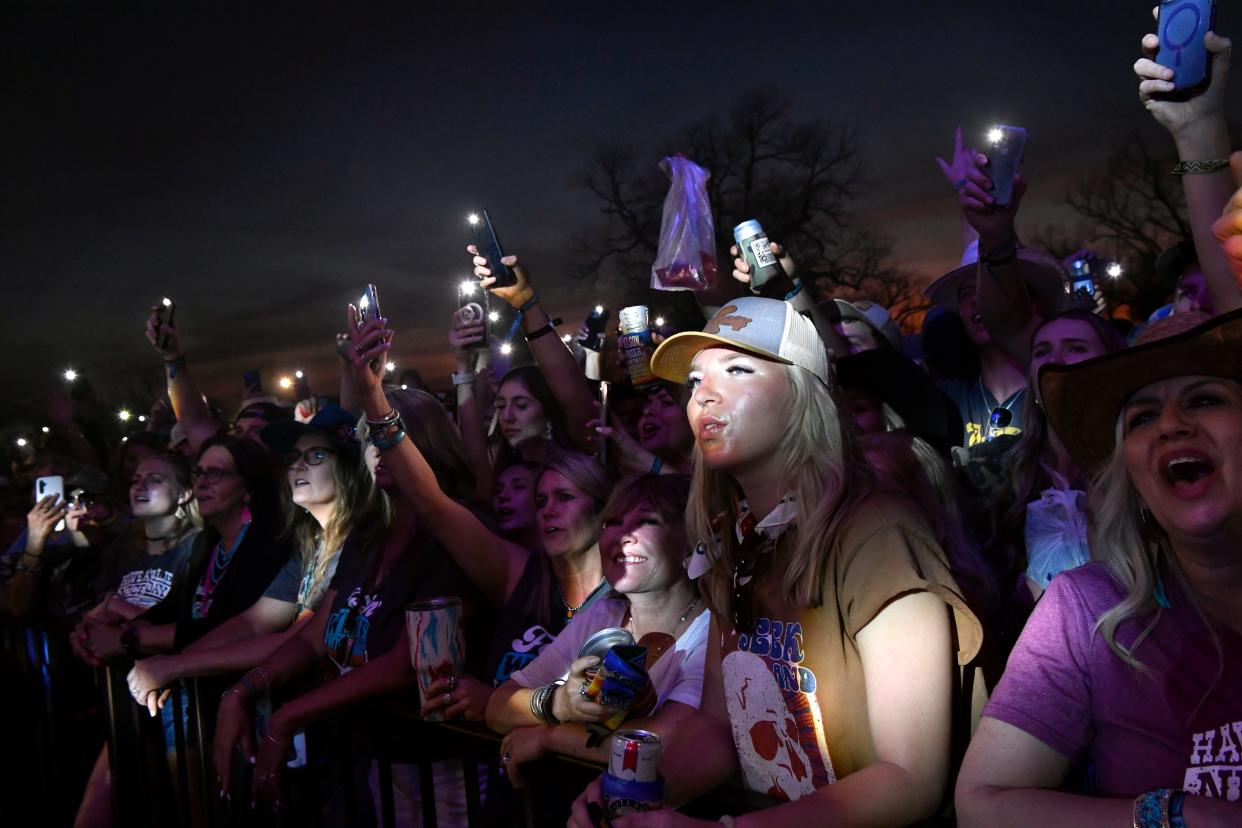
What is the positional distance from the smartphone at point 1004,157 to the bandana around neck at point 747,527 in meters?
1.76

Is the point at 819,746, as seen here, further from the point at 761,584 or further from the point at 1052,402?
the point at 1052,402

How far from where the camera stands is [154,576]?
4.72 m

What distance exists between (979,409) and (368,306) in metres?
2.70

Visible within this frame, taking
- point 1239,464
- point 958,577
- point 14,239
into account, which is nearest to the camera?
point 1239,464

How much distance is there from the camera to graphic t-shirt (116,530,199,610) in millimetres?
4633

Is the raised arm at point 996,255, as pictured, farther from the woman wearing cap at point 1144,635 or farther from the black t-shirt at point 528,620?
the black t-shirt at point 528,620

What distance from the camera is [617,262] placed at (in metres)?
20.6

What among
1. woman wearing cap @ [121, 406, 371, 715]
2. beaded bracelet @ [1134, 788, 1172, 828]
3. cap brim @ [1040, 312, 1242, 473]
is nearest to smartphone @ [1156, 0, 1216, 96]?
cap brim @ [1040, 312, 1242, 473]

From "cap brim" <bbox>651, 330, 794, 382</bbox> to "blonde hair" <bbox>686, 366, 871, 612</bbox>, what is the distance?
12cm

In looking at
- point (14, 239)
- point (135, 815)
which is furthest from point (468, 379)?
point (14, 239)

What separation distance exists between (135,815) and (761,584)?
3.60m

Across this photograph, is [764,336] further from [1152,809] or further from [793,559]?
[1152,809]

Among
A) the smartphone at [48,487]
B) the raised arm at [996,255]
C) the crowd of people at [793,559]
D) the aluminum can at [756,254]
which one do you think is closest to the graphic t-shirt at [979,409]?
the crowd of people at [793,559]

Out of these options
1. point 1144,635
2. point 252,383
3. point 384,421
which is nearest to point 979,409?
point 1144,635
